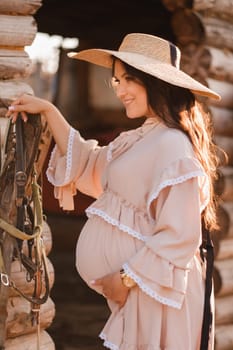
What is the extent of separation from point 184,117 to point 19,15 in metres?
1.33

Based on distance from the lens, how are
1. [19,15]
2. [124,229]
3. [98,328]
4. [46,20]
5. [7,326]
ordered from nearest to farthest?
1. [124,229]
2. [7,326]
3. [19,15]
4. [98,328]
5. [46,20]

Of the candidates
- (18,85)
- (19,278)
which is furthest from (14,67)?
(19,278)

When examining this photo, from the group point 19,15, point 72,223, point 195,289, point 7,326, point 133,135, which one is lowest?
point 72,223

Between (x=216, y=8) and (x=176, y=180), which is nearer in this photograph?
(x=176, y=180)

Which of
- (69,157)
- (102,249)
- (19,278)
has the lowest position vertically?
(19,278)

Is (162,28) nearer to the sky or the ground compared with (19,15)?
nearer to the ground

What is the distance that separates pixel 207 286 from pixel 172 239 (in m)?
0.35

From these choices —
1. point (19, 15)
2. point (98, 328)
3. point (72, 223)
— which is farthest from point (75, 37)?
point (19, 15)

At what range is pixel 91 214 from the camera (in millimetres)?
3498

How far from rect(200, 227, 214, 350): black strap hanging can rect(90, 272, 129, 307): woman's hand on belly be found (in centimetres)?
34

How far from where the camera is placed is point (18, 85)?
164 inches

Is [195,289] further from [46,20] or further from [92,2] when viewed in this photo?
[46,20]

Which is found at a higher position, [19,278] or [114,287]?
[114,287]

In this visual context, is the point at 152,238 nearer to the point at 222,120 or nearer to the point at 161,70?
the point at 161,70
